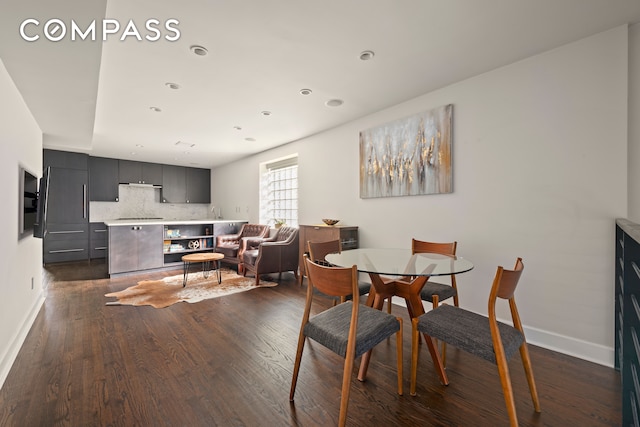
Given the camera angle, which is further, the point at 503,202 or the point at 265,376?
the point at 503,202

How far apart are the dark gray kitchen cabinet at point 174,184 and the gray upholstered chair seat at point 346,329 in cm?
727

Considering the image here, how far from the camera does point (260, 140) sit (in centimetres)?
509

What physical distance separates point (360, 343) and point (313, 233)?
9.03ft

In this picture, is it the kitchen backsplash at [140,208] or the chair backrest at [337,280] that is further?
the kitchen backsplash at [140,208]

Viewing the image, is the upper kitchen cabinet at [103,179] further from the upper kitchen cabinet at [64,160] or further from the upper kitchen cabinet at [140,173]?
the upper kitchen cabinet at [64,160]

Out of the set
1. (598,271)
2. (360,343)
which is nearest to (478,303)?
(598,271)

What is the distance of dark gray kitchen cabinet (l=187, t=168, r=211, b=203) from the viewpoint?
795 centimetres

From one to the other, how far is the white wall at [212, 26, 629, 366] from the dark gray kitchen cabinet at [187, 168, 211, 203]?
263 inches

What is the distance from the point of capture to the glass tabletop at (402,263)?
65.9 inches

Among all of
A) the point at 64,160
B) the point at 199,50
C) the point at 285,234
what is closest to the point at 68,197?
the point at 64,160

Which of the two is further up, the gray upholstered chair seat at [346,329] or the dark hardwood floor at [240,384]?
the gray upholstered chair seat at [346,329]

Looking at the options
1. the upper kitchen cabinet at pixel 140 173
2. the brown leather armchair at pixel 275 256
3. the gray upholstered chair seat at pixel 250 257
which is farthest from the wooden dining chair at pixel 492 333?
the upper kitchen cabinet at pixel 140 173

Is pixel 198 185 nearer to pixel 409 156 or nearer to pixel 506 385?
pixel 409 156

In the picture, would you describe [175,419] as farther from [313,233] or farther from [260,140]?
[260,140]
